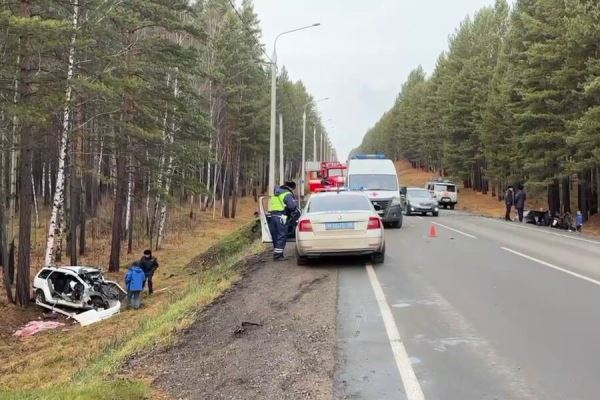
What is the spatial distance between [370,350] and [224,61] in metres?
36.1

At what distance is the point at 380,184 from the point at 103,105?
1056 centimetres

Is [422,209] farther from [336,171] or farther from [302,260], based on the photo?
[302,260]

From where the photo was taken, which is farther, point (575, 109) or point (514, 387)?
point (575, 109)

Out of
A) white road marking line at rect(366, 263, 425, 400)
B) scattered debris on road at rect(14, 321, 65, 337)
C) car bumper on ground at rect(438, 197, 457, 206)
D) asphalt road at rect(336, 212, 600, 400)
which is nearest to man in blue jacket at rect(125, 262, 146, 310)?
scattered debris on road at rect(14, 321, 65, 337)

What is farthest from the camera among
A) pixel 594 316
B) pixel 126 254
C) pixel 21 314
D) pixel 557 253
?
pixel 126 254

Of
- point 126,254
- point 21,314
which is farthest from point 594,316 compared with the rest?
point 126,254

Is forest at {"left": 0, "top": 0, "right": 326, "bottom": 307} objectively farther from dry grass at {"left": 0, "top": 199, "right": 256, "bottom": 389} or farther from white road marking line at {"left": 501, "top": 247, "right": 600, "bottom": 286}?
white road marking line at {"left": 501, "top": 247, "right": 600, "bottom": 286}

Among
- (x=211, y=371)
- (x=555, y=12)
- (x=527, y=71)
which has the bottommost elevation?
(x=211, y=371)

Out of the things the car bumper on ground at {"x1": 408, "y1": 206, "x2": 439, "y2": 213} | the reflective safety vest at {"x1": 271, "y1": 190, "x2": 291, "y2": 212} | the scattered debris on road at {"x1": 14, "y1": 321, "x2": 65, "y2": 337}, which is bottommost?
the scattered debris on road at {"x1": 14, "y1": 321, "x2": 65, "y2": 337}

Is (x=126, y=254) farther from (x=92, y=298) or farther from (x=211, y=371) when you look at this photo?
(x=211, y=371)

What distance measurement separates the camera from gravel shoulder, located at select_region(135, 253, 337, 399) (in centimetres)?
514

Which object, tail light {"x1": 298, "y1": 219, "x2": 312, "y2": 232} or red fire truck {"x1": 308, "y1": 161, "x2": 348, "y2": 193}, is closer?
tail light {"x1": 298, "y1": 219, "x2": 312, "y2": 232}

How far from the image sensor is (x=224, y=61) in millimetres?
40062

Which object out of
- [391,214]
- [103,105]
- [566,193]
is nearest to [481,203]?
[566,193]
